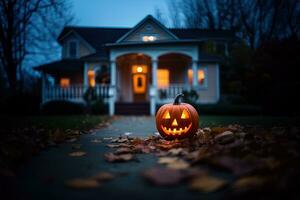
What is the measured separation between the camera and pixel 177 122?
172 inches

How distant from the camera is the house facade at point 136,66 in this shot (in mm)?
15227

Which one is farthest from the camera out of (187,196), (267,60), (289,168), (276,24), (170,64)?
(276,24)

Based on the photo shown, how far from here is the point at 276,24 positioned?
2556 centimetres

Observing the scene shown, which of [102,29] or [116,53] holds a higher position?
[102,29]

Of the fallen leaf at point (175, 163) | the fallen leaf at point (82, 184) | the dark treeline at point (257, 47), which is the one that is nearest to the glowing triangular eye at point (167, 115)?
the fallen leaf at point (175, 163)

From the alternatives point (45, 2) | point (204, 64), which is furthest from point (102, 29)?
point (204, 64)

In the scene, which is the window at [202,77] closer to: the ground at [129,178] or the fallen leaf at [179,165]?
the ground at [129,178]

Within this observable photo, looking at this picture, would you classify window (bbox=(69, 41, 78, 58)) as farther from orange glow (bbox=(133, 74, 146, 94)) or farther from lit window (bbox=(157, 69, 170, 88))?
lit window (bbox=(157, 69, 170, 88))

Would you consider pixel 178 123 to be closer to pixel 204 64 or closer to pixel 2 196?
pixel 2 196

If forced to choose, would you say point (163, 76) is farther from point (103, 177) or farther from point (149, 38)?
point (103, 177)

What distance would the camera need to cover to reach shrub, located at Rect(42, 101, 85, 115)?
48.7 feet

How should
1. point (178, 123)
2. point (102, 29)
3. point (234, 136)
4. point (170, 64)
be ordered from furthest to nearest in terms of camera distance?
point (102, 29) < point (170, 64) < point (178, 123) < point (234, 136)

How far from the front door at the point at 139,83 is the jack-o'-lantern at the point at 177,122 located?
13.6 metres

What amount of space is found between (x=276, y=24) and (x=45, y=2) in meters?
19.0
